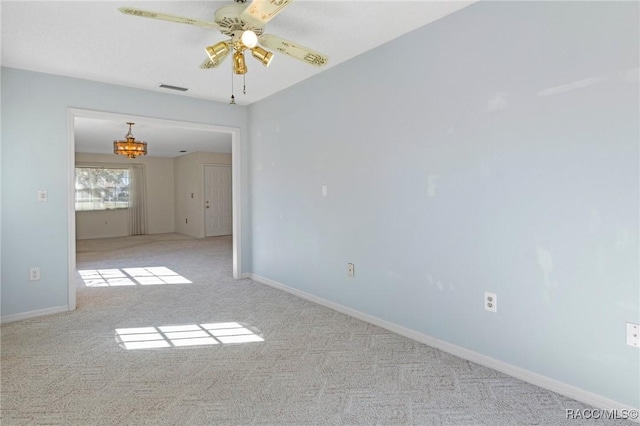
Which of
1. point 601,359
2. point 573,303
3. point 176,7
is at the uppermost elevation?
point 176,7

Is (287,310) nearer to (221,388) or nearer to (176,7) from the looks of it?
(221,388)

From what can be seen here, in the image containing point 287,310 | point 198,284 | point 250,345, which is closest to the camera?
point 250,345

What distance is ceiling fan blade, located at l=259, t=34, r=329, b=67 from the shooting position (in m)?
2.32

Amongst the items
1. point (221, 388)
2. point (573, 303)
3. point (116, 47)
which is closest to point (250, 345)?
point (221, 388)

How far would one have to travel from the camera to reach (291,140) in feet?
14.2

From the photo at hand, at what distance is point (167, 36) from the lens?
9.54ft

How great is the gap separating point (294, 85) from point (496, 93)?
95.9 inches

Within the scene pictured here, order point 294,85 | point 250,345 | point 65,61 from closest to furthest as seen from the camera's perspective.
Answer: point 250,345 → point 65,61 → point 294,85

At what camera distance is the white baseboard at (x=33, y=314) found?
11.5 feet

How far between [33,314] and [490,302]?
417 cm

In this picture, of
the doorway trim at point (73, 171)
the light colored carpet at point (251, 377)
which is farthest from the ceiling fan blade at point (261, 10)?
the doorway trim at point (73, 171)

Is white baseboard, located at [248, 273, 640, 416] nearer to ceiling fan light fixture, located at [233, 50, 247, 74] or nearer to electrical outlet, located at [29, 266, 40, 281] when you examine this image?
ceiling fan light fixture, located at [233, 50, 247, 74]

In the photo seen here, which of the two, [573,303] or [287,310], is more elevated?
[573,303]

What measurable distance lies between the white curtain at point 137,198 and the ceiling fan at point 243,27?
9161 mm
